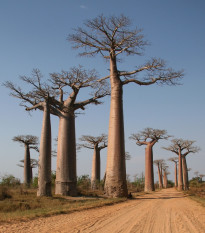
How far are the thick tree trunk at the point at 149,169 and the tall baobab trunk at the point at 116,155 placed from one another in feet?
46.7

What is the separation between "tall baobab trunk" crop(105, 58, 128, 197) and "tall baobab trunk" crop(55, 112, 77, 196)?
7.37 feet

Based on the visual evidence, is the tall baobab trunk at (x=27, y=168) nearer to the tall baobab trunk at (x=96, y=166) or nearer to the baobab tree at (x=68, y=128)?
the tall baobab trunk at (x=96, y=166)

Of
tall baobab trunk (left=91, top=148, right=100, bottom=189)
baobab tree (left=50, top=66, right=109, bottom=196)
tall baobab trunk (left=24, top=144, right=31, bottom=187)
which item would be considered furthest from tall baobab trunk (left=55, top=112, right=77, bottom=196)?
tall baobab trunk (left=24, top=144, right=31, bottom=187)

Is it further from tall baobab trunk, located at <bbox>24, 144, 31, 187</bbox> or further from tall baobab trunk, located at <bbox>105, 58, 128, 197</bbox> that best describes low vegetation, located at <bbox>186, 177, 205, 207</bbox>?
tall baobab trunk, located at <bbox>24, 144, 31, 187</bbox>

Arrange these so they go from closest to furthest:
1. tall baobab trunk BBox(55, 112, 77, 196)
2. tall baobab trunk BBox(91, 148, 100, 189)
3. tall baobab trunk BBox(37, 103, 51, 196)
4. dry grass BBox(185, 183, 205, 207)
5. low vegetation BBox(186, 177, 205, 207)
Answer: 1. dry grass BBox(185, 183, 205, 207)
2. low vegetation BBox(186, 177, 205, 207)
3. tall baobab trunk BBox(37, 103, 51, 196)
4. tall baobab trunk BBox(55, 112, 77, 196)
5. tall baobab trunk BBox(91, 148, 100, 189)

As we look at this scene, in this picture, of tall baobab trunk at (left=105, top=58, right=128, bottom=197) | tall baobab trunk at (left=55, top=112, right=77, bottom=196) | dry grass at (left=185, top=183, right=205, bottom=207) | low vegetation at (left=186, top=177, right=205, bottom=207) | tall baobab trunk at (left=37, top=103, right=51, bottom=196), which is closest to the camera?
dry grass at (left=185, top=183, right=205, bottom=207)

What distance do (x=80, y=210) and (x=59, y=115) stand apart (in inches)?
267

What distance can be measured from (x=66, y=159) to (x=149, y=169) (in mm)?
14061

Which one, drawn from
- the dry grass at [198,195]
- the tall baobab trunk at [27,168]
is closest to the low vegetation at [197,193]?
the dry grass at [198,195]

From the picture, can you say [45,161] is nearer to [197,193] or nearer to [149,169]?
[197,193]

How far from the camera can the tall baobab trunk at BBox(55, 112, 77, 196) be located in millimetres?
11414

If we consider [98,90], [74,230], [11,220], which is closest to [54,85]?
[98,90]

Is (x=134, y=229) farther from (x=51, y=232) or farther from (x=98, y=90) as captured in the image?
(x=98, y=90)

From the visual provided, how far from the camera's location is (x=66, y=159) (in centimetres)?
1162
